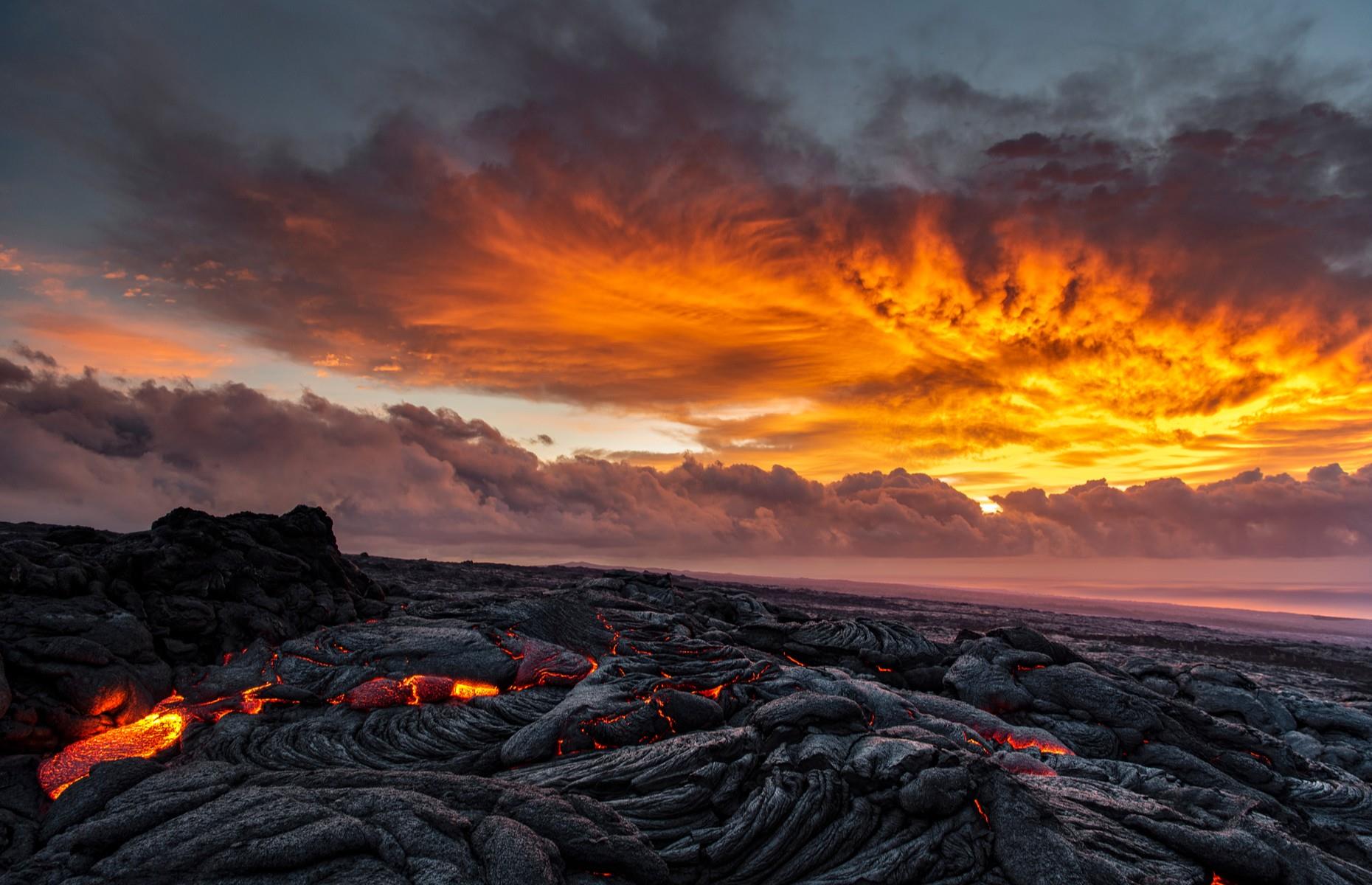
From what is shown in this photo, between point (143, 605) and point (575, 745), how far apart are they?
21.0 meters

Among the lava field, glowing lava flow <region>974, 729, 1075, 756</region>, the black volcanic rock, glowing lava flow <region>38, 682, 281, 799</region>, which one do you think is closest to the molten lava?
glowing lava flow <region>38, 682, 281, 799</region>

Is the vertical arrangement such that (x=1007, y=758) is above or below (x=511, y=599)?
below

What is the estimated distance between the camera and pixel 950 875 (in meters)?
13.8

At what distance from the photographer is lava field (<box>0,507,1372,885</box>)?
13047mm

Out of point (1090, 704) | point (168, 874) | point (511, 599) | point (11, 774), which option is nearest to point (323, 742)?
point (11, 774)

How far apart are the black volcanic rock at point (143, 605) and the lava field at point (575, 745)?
117mm

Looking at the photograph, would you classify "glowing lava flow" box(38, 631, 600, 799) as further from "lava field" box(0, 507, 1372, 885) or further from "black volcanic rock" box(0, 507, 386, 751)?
"black volcanic rock" box(0, 507, 386, 751)

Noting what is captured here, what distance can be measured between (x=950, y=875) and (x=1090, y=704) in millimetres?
17316

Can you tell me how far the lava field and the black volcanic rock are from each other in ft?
0.38

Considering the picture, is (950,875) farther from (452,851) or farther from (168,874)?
→ (168,874)

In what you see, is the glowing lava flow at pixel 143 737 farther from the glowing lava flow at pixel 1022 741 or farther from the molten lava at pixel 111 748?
the glowing lava flow at pixel 1022 741

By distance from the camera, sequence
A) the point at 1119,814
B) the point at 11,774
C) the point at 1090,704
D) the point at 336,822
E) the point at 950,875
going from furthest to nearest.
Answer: the point at 1090,704
the point at 11,774
the point at 1119,814
the point at 950,875
the point at 336,822

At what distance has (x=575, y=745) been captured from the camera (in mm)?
18672

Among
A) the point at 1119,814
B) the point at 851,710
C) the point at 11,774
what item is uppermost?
the point at 851,710
